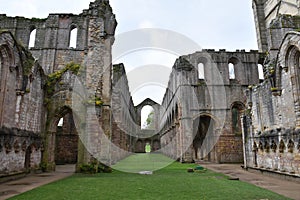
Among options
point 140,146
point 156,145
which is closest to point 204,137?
point 156,145

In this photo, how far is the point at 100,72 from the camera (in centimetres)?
1284

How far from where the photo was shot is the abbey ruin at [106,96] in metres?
9.59

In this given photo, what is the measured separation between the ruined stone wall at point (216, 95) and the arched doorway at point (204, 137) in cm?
17

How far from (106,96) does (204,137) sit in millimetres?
13026

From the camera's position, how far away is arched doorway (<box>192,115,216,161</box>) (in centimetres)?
2016

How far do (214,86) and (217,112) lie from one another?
229 cm

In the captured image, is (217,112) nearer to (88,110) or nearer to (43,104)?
(88,110)

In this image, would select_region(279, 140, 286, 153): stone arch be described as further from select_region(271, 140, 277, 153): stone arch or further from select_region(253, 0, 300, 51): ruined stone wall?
select_region(253, 0, 300, 51): ruined stone wall

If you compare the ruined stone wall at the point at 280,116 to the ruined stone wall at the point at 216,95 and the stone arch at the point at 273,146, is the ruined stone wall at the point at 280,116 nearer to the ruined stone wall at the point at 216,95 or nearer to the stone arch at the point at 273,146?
the stone arch at the point at 273,146

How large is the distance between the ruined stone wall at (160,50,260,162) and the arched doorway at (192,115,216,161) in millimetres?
170

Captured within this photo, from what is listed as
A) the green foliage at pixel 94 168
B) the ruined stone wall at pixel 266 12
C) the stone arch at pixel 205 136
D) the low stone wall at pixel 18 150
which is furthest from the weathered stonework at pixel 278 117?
the low stone wall at pixel 18 150

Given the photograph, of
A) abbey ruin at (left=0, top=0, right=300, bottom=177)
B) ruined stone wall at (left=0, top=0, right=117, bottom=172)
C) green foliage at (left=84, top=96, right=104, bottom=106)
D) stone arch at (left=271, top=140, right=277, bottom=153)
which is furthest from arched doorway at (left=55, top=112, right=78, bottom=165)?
stone arch at (left=271, top=140, right=277, bottom=153)

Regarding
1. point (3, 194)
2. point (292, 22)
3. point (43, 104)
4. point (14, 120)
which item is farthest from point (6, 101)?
point (292, 22)

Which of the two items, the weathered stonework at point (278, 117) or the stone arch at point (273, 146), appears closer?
the weathered stonework at point (278, 117)
